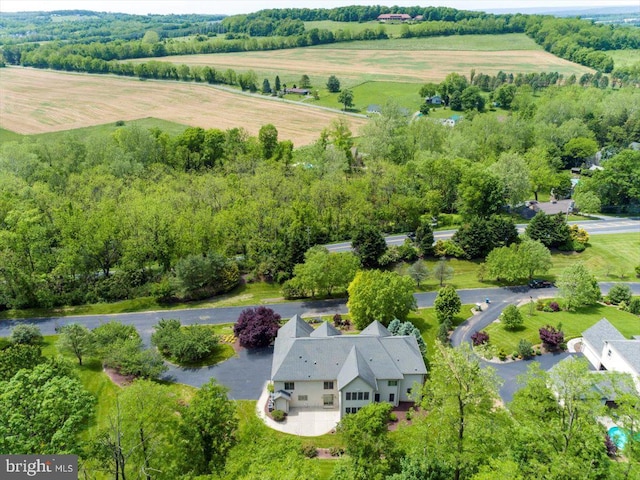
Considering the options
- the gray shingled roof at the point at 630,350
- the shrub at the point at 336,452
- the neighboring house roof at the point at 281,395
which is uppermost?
the gray shingled roof at the point at 630,350

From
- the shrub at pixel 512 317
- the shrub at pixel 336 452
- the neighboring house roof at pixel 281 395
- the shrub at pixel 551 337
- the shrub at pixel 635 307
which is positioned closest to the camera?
the shrub at pixel 336 452

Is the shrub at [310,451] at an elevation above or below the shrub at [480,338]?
above

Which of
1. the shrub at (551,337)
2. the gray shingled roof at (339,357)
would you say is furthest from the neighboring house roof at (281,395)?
the shrub at (551,337)

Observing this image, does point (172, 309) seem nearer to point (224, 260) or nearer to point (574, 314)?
point (224, 260)

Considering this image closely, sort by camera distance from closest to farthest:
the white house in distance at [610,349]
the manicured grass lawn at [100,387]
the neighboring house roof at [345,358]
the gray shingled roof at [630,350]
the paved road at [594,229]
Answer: the manicured grass lawn at [100,387] < the neighboring house roof at [345,358] < the gray shingled roof at [630,350] < the white house in distance at [610,349] < the paved road at [594,229]

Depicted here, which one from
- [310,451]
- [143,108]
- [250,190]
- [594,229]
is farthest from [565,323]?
[143,108]

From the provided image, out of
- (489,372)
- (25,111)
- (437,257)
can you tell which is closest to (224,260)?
(437,257)

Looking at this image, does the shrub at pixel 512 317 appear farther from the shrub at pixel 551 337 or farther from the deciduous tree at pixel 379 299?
the deciduous tree at pixel 379 299
